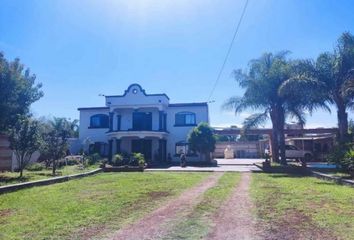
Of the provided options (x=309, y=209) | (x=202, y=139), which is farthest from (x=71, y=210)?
(x=202, y=139)

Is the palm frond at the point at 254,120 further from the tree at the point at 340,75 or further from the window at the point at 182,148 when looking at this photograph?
the tree at the point at 340,75

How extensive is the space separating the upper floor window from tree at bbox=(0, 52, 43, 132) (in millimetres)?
14780

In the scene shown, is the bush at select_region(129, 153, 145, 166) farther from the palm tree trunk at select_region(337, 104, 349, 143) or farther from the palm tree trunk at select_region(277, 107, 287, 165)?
the palm tree trunk at select_region(337, 104, 349, 143)

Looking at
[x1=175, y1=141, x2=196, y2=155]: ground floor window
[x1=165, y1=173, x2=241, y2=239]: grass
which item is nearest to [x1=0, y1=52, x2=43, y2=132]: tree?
[x1=165, y1=173, x2=241, y2=239]: grass

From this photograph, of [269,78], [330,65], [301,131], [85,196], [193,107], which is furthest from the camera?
[193,107]

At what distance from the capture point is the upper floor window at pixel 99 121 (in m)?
38.0

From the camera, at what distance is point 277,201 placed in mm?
10047

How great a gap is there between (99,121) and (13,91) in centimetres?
1923

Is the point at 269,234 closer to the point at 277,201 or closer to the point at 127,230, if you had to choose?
the point at 127,230

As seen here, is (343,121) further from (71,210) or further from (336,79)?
(71,210)

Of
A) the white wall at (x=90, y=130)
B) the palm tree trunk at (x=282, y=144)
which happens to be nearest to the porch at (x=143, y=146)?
the white wall at (x=90, y=130)

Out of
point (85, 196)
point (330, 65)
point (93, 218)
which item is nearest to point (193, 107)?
point (330, 65)

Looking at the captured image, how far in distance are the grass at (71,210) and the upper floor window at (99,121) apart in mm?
25167

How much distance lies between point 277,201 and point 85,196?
608cm
